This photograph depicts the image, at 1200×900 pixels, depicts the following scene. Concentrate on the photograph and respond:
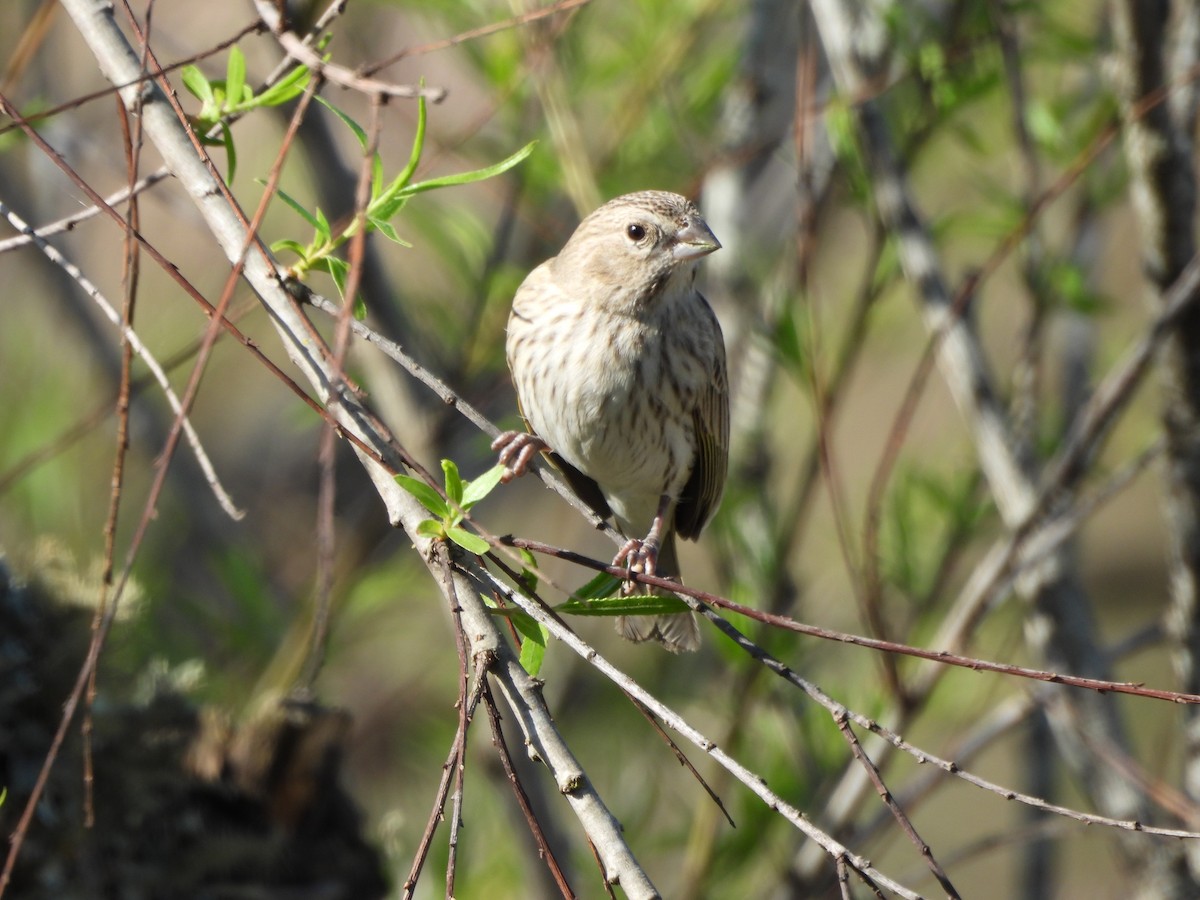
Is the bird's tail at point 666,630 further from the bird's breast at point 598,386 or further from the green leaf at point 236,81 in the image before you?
the green leaf at point 236,81

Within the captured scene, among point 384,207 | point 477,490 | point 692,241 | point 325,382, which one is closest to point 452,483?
point 477,490

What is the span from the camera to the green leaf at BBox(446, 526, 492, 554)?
1.93 meters

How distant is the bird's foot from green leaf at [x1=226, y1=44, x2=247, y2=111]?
45.7 inches

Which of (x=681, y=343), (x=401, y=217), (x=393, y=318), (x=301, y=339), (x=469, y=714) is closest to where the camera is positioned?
(x=469, y=714)

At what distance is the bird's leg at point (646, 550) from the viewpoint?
299 cm

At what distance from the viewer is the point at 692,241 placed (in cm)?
350

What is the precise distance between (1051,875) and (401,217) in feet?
11.7

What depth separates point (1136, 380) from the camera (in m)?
3.78

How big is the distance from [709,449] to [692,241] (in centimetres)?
62

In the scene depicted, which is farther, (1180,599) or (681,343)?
(1180,599)

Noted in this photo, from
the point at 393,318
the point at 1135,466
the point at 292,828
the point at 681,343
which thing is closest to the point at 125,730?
the point at 292,828

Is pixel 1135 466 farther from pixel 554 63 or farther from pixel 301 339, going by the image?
pixel 301 339

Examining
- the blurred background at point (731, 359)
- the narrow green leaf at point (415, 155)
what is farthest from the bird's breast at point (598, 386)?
the narrow green leaf at point (415, 155)

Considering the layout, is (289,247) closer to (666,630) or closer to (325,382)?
(325,382)
